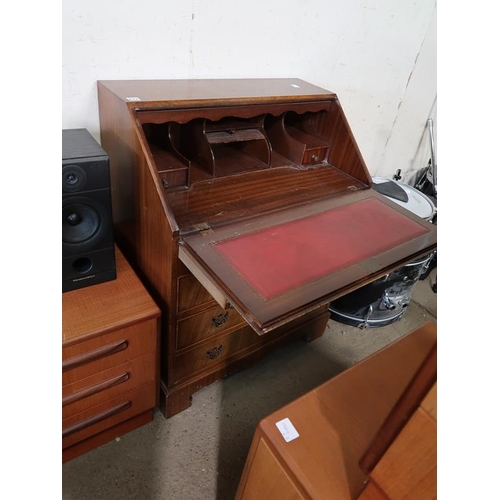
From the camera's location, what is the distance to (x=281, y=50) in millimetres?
1552

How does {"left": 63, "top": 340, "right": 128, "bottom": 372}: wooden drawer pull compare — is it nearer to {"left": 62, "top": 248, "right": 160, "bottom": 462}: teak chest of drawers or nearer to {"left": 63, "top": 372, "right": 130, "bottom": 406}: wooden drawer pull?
{"left": 62, "top": 248, "right": 160, "bottom": 462}: teak chest of drawers

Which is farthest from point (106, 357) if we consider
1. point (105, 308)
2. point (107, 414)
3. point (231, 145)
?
point (231, 145)

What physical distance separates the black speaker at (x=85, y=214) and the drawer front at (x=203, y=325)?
274mm

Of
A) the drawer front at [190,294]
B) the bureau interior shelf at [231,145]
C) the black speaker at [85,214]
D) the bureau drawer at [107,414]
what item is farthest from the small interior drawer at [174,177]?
the bureau drawer at [107,414]

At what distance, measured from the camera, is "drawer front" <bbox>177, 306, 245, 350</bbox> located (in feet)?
4.07

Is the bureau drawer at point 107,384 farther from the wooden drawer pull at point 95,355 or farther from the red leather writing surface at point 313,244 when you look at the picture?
the red leather writing surface at point 313,244

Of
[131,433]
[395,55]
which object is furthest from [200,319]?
[395,55]

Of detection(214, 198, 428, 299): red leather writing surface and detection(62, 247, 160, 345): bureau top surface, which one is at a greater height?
detection(214, 198, 428, 299): red leather writing surface

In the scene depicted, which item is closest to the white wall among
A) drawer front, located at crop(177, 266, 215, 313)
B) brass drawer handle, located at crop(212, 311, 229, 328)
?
drawer front, located at crop(177, 266, 215, 313)

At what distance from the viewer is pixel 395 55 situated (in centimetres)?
194

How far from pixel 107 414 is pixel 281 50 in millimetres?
1449

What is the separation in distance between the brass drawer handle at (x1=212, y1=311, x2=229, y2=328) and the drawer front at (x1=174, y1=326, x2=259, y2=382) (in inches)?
3.3

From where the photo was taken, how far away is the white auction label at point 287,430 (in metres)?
0.83

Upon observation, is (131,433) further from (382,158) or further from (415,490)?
(382,158)
